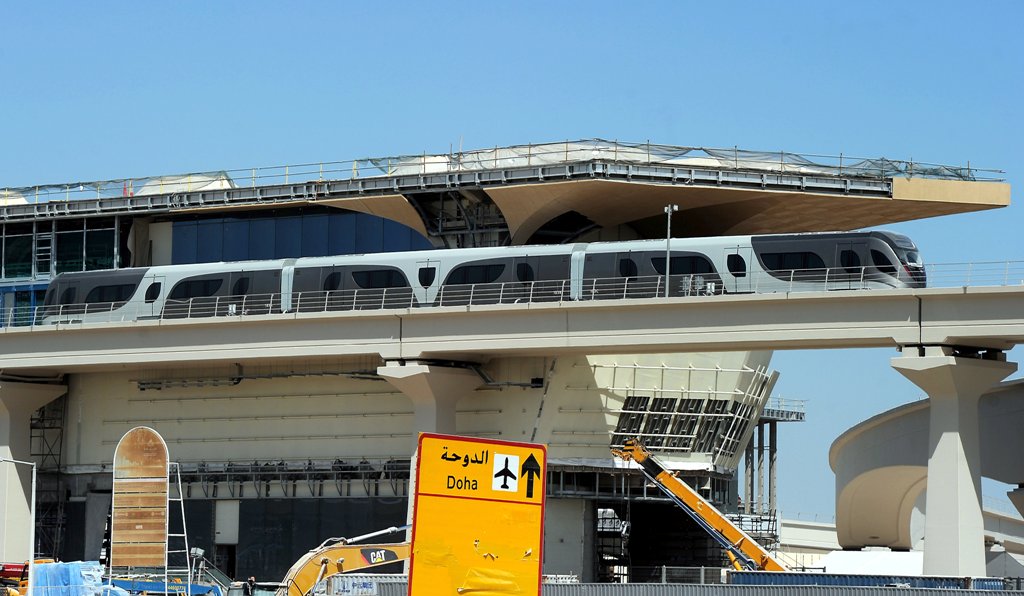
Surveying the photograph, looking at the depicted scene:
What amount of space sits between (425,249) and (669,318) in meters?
13.8

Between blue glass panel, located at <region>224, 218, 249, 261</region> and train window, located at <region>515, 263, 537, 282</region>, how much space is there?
16.1 m

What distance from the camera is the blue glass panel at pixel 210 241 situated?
66812 mm

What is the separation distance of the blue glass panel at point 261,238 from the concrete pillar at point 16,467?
10.3 metres

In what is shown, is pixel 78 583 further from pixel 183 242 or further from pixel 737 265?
pixel 183 242

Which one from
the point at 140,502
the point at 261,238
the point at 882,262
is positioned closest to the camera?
the point at 140,502

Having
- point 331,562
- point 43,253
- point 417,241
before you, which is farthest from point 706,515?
point 43,253

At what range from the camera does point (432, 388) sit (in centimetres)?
5622

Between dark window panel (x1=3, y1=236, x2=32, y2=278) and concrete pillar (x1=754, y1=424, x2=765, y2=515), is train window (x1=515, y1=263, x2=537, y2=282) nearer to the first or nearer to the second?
concrete pillar (x1=754, y1=424, x2=765, y2=515)

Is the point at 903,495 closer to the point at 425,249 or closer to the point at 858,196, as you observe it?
the point at 858,196

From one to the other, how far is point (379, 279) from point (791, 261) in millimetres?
15445

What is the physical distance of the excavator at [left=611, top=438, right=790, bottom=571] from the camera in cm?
5256

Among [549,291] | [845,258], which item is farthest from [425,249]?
[845,258]

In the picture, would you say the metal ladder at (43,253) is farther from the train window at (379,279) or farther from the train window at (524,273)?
the train window at (524,273)

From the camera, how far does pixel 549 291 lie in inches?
2143
